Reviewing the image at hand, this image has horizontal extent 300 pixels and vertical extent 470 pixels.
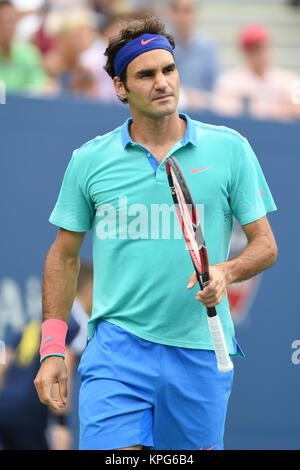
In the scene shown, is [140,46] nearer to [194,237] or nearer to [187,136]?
[187,136]

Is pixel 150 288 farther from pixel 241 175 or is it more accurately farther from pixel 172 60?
pixel 172 60

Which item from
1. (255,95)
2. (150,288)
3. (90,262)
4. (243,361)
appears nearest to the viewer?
(150,288)

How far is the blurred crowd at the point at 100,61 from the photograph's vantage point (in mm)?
7027

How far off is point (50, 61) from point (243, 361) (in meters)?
2.92

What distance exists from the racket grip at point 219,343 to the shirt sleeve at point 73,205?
2.65 feet

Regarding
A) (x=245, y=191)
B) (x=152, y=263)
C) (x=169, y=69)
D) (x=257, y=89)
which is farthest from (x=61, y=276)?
(x=257, y=89)

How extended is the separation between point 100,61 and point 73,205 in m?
3.90

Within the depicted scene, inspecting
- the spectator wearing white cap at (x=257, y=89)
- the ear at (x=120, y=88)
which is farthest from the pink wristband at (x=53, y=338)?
the spectator wearing white cap at (x=257, y=89)

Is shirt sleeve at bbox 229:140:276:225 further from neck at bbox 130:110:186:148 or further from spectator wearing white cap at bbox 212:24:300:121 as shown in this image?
spectator wearing white cap at bbox 212:24:300:121

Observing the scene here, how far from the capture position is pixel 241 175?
12.6ft

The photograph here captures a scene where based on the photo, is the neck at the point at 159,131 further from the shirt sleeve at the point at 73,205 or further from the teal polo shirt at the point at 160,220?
the shirt sleeve at the point at 73,205

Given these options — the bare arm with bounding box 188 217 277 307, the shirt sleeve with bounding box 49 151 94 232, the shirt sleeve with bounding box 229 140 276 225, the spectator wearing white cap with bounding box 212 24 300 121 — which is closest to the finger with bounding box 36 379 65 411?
the shirt sleeve with bounding box 49 151 94 232

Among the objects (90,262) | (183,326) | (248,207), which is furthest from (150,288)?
(90,262)

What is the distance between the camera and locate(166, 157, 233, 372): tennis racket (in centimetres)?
337
